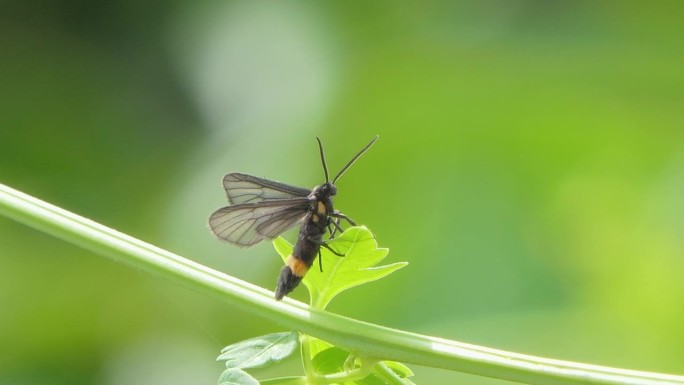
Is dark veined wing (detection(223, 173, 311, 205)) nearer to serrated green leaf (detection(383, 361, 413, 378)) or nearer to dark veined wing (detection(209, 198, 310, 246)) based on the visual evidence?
dark veined wing (detection(209, 198, 310, 246))

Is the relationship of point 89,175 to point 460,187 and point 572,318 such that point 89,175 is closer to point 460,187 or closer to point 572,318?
point 460,187

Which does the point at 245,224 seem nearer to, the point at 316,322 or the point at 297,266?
the point at 297,266

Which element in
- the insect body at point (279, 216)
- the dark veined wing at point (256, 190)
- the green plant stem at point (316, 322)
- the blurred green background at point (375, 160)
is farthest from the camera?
the blurred green background at point (375, 160)

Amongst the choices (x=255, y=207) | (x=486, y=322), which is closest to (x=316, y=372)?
(x=255, y=207)

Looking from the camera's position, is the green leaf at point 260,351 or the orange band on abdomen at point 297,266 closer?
the green leaf at point 260,351

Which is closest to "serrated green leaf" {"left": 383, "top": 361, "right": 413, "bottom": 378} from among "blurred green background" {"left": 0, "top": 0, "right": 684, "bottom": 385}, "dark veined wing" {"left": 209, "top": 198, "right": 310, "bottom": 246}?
"dark veined wing" {"left": 209, "top": 198, "right": 310, "bottom": 246}

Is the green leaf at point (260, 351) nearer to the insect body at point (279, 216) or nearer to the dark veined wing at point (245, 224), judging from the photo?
the insect body at point (279, 216)

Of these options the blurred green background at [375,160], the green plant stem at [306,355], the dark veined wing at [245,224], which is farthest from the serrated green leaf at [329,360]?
the blurred green background at [375,160]
